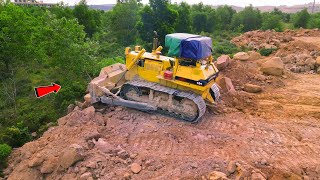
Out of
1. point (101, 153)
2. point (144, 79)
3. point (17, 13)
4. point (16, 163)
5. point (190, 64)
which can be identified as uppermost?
point (17, 13)

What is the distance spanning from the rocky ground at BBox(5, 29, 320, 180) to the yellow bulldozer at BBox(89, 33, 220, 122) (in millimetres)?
378

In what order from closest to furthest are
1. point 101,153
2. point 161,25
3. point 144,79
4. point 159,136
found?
1. point 101,153
2. point 159,136
3. point 144,79
4. point 161,25

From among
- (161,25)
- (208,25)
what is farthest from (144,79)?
(208,25)

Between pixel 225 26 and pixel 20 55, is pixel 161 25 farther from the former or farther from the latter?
pixel 225 26

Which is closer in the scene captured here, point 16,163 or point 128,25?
point 16,163

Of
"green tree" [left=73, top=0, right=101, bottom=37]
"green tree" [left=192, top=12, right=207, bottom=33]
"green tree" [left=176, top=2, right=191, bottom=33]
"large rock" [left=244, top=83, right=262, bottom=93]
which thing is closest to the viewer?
"large rock" [left=244, top=83, right=262, bottom=93]

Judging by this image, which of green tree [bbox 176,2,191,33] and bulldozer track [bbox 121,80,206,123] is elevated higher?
green tree [bbox 176,2,191,33]

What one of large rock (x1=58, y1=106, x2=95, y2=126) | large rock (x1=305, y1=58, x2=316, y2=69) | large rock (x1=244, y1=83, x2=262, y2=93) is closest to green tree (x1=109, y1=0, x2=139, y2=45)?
large rock (x1=305, y1=58, x2=316, y2=69)

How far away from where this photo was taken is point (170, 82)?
31.4 ft

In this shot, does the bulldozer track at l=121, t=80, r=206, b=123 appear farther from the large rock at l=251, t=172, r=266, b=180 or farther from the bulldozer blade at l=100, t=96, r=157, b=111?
the large rock at l=251, t=172, r=266, b=180

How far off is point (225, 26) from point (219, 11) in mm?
2209

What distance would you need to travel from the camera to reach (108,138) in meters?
8.41

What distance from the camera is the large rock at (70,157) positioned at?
24.0 ft

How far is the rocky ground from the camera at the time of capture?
6.91 meters
